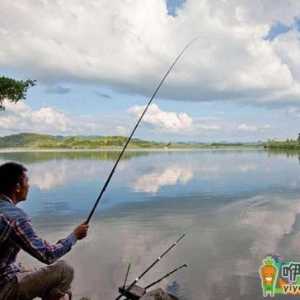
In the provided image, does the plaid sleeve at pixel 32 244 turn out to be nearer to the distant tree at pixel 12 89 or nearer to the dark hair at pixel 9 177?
the dark hair at pixel 9 177

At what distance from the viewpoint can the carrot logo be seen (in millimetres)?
9583

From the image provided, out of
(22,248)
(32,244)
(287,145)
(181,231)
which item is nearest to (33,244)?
(32,244)

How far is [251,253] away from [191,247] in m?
Result: 1.97

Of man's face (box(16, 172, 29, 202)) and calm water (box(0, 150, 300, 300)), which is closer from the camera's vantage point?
man's face (box(16, 172, 29, 202))

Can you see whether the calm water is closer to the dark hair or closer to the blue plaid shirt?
the blue plaid shirt

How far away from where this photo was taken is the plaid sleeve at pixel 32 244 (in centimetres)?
367

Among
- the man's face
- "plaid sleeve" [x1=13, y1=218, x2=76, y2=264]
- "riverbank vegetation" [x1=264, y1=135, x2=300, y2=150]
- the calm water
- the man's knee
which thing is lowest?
the man's knee

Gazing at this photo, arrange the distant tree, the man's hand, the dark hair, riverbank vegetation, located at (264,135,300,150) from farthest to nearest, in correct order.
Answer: riverbank vegetation, located at (264,135,300,150) < the distant tree < the man's hand < the dark hair

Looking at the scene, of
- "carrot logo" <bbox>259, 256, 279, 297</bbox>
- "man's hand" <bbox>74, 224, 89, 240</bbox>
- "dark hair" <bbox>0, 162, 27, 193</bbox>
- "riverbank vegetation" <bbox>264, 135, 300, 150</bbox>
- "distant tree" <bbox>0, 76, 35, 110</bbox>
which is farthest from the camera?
"riverbank vegetation" <bbox>264, 135, 300, 150</bbox>

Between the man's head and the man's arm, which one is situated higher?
the man's head

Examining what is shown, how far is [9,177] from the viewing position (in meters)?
3.90

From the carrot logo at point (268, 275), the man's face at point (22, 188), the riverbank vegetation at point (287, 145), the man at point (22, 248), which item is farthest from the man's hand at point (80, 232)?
the riverbank vegetation at point (287, 145)

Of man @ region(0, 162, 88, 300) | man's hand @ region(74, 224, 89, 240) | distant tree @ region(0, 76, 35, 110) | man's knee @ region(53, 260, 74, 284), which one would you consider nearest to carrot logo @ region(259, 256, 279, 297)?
man's knee @ region(53, 260, 74, 284)

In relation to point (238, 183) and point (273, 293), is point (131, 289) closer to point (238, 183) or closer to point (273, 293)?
point (273, 293)
